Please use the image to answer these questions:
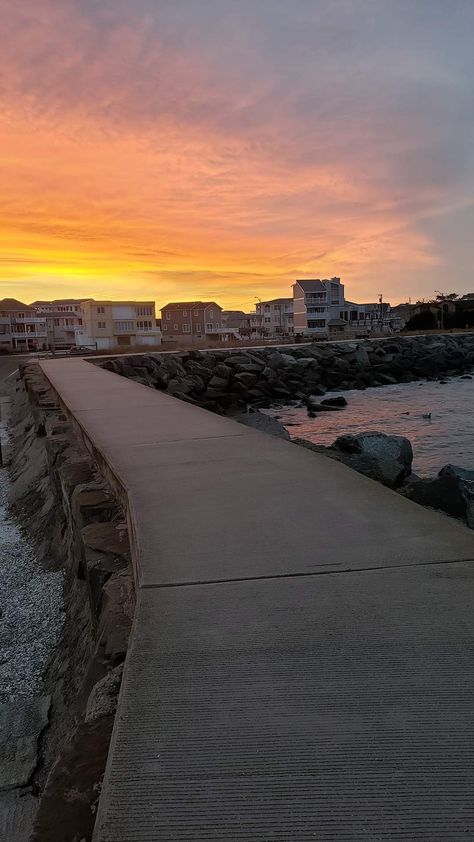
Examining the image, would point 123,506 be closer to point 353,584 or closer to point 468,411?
point 353,584

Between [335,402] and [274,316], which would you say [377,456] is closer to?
[335,402]

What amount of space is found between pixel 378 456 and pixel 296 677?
24.1 ft

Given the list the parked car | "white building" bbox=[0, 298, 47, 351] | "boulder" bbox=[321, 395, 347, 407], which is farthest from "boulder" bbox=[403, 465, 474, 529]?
"white building" bbox=[0, 298, 47, 351]

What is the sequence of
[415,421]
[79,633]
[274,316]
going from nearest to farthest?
[79,633] < [415,421] < [274,316]

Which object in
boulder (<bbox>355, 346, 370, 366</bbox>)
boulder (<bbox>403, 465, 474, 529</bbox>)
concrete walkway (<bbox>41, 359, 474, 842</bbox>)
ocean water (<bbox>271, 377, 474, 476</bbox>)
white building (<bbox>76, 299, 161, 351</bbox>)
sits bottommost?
ocean water (<bbox>271, 377, 474, 476</bbox>)

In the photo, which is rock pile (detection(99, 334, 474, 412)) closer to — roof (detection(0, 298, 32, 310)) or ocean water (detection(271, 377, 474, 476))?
ocean water (detection(271, 377, 474, 476))

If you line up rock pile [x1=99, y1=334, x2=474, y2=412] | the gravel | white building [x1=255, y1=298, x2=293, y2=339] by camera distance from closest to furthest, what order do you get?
the gravel, rock pile [x1=99, y1=334, x2=474, y2=412], white building [x1=255, y1=298, x2=293, y2=339]

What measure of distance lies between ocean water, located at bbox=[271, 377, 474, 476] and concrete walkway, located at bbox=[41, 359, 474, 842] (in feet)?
29.4

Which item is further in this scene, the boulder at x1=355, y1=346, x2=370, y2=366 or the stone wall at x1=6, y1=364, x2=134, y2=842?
the boulder at x1=355, y1=346, x2=370, y2=366

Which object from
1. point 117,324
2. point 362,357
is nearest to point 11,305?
point 117,324

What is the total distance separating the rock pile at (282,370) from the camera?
80.8 ft

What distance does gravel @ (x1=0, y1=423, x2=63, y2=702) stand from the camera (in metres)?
4.14

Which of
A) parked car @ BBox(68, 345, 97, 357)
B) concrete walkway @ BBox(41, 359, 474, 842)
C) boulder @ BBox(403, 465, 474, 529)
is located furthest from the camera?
parked car @ BBox(68, 345, 97, 357)

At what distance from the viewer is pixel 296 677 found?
2.22 meters
